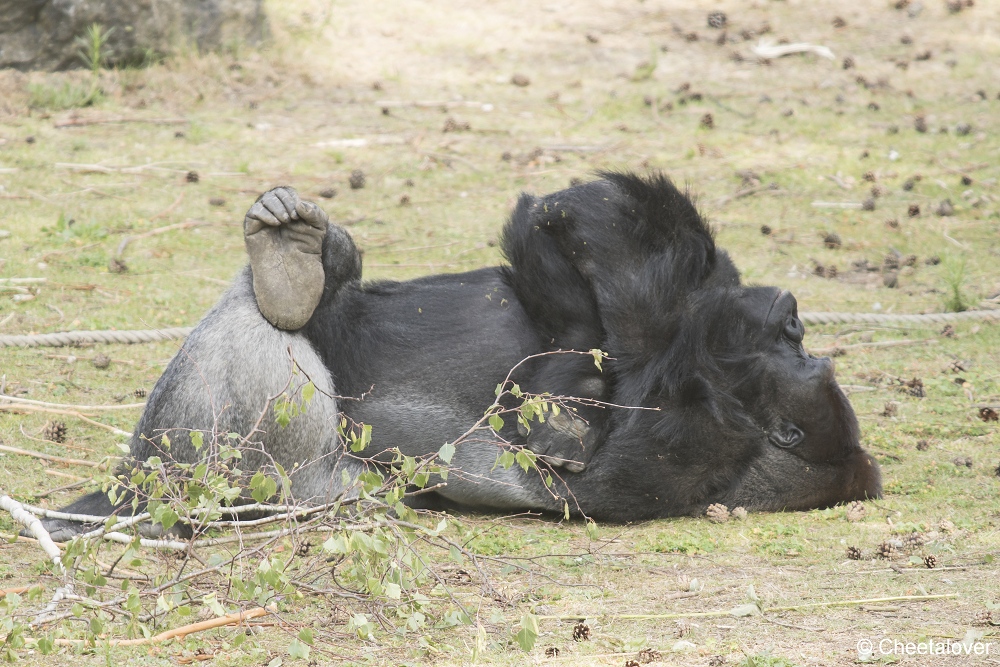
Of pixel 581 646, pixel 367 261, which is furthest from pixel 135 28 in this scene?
pixel 581 646

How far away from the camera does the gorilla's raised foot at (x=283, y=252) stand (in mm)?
3299

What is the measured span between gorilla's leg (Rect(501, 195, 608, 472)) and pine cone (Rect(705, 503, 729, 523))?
453 millimetres

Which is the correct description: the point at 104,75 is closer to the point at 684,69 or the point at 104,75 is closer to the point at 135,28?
the point at 135,28

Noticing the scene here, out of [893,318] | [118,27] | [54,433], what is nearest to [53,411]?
[54,433]

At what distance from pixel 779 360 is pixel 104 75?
6.43m

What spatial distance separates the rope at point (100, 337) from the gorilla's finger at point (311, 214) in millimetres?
1536

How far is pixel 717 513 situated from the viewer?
11.3ft

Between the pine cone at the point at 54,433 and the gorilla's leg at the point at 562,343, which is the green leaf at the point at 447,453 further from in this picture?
the pine cone at the point at 54,433

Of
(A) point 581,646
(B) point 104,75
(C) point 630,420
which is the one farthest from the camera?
(B) point 104,75

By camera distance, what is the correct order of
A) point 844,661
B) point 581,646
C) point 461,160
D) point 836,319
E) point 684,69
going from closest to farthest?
point 844,661 < point 581,646 < point 836,319 < point 461,160 < point 684,69

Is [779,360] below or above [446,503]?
above

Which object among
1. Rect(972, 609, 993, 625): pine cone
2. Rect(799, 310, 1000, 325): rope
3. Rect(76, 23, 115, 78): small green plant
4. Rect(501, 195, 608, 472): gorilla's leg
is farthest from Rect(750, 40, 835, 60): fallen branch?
Rect(972, 609, 993, 625): pine cone

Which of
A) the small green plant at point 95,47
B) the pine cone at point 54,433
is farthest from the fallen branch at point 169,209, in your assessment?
the pine cone at point 54,433

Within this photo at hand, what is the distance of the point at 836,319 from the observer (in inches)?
200
